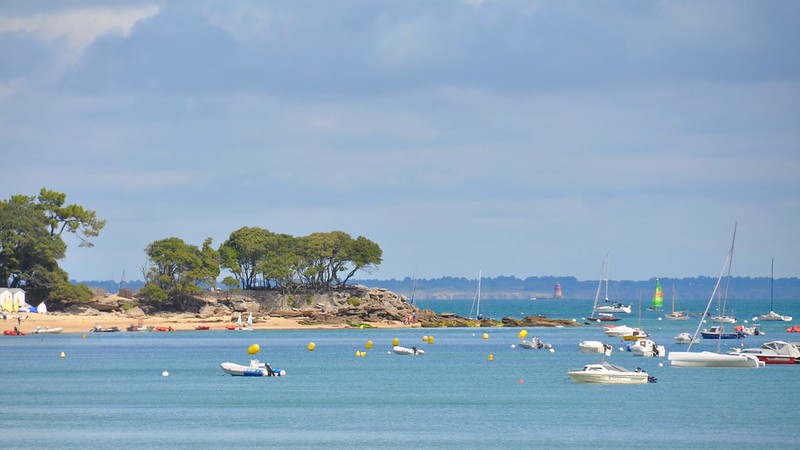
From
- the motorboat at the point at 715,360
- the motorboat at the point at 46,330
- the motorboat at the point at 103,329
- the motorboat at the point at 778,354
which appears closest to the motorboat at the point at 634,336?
the motorboat at the point at 778,354

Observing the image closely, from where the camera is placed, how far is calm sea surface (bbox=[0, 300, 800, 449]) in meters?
57.6

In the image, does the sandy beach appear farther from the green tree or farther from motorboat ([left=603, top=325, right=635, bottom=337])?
motorboat ([left=603, top=325, right=635, bottom=337])

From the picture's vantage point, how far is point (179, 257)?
6826 inches

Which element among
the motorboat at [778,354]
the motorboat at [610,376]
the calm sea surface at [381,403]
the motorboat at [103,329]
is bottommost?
the calm sea surface at [381,403]

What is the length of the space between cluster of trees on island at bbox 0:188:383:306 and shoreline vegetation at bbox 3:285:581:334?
8.70 feet

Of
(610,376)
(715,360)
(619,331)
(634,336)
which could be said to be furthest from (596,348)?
(610,376)

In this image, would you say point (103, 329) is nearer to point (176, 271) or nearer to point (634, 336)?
point (176, 271)

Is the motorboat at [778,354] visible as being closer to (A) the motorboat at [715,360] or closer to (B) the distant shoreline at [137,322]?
(A) the motorboat at [715,360]

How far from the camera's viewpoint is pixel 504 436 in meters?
58.3

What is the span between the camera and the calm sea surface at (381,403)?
57.6 m

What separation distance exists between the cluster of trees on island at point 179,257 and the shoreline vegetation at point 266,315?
2.65 m

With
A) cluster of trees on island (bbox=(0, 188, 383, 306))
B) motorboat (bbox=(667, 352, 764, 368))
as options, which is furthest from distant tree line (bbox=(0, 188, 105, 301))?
motorboat (bbox=(667, 352, 764, 368))

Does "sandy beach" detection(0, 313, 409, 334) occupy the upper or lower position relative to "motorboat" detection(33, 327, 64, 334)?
upper

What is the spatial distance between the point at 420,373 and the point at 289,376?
10.9 metres
